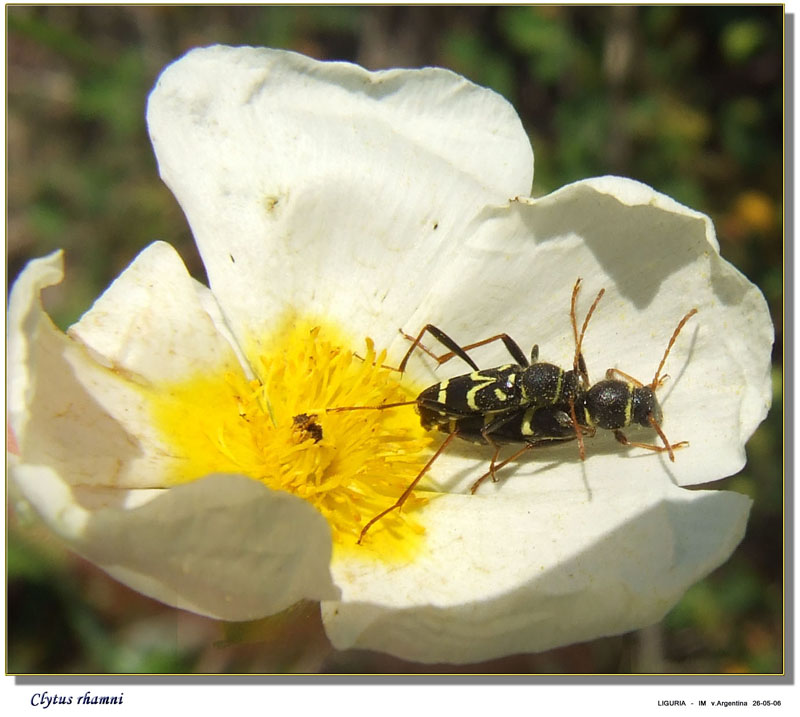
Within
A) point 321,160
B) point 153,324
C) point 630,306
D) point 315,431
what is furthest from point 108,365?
point 630,306

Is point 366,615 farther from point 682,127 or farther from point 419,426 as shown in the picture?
point 682,127

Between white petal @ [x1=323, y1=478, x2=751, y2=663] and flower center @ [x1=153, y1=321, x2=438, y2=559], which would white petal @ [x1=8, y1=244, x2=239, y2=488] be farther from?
white petal @ [x1=323, y1=478, x2=751, y2=663]

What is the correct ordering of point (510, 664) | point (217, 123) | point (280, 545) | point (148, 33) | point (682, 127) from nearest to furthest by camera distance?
point (280, 545), point (217, 123), point (510, 664), point (682, 127), point (148, 33)

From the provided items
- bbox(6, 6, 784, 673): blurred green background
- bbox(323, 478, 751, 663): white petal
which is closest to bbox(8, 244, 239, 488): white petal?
bbox(323, 478, 751, 663): white petal

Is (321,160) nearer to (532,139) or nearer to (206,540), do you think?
(206,540)

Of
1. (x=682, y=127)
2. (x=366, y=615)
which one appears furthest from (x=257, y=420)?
(x=682, y=127)

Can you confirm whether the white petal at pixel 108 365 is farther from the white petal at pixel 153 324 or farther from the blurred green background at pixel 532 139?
the blurred green background at pixel 532 139

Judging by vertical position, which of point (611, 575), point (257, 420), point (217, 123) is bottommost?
point (611, 575)

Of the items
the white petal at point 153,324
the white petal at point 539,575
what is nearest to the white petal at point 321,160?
the white petal at point 153,324
